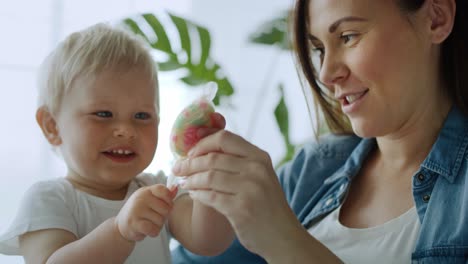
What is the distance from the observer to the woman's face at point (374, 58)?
4.30 ft

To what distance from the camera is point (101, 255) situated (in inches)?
44.2

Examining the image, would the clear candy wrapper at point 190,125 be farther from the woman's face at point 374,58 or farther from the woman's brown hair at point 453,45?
the woman's brown hair at point 453,45

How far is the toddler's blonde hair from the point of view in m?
1.29

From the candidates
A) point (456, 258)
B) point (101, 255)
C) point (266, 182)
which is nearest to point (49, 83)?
point (101, 255)

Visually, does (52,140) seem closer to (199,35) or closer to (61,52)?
(61,52)

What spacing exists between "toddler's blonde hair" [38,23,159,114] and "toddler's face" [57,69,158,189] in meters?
0.02

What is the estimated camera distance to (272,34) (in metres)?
2.46

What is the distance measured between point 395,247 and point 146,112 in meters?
0.65

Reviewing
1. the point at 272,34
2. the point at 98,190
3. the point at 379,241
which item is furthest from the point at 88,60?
the point at 272,34

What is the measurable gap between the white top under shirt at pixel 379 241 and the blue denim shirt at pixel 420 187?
40mm

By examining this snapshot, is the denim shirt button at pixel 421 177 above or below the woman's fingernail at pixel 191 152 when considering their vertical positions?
below

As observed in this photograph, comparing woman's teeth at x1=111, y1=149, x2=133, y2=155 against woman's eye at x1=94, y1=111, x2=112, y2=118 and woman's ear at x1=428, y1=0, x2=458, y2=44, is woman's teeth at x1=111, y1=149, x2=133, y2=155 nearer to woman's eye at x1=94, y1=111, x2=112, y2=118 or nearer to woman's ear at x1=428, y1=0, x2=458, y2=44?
woman's eye at x1=94, y1=111, x2=112, y2=118

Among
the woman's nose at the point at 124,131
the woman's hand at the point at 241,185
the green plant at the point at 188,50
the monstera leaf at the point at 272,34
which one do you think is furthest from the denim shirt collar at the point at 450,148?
the monstera leaf at the point at 272,34

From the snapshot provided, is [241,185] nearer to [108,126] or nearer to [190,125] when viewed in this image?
[190,125]
